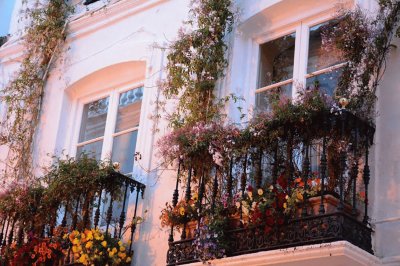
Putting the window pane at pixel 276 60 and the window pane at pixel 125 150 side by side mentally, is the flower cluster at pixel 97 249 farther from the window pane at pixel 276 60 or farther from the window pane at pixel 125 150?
the window pane at pixel 276 60

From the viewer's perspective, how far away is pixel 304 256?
24.0 feet

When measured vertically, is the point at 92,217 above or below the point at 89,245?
above

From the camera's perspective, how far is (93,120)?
11.2 meters

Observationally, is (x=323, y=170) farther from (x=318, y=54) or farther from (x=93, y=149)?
(x=93, y=149)

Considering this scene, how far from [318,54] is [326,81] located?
45 centimetres

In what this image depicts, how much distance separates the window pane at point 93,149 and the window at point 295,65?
224 cm

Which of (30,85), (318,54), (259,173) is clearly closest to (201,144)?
(259,173)

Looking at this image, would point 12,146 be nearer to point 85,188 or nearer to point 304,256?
point 85,188

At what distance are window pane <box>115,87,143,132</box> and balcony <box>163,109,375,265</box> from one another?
2221 millimetres

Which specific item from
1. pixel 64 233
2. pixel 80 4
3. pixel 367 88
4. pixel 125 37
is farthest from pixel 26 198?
pixel 367 88

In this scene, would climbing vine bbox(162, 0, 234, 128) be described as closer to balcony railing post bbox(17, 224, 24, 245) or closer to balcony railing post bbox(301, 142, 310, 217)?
balcony railing post bbox(301, 142, 310, 217)

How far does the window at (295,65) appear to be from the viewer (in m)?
9.02

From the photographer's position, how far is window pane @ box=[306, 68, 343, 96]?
28.8ft

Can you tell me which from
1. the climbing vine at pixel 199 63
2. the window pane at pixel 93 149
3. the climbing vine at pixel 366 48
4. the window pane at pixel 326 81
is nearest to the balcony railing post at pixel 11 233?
the window pane at pixel 93 149
